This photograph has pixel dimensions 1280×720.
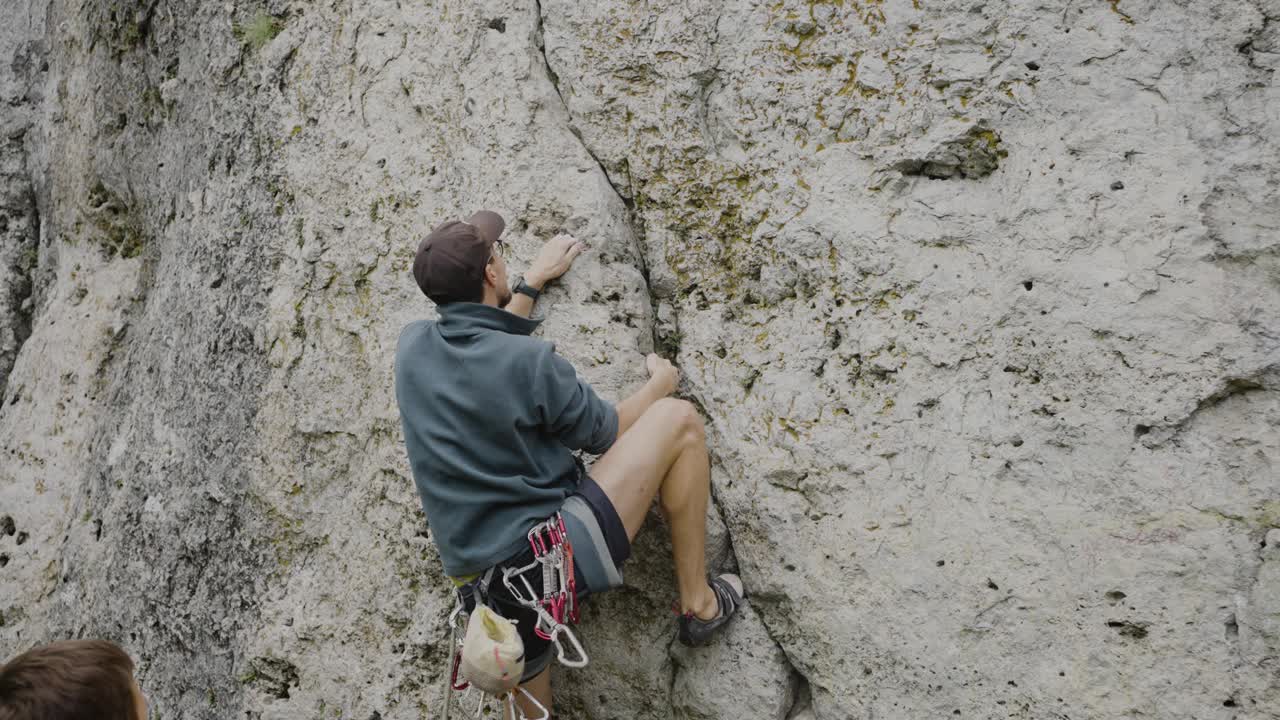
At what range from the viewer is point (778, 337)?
4516 mm

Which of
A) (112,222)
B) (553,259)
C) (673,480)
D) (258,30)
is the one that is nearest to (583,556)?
(673,480)

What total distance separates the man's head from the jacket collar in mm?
1673

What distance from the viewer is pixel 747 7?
4.66 m

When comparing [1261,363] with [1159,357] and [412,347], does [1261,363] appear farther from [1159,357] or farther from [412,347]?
[412,347]

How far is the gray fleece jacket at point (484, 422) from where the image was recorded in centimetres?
384

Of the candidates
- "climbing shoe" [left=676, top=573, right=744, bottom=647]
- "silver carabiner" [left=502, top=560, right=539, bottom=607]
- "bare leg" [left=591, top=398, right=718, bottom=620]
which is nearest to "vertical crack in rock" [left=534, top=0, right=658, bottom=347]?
"bare leg" [left=591, top=398, right=718, bottom=620]

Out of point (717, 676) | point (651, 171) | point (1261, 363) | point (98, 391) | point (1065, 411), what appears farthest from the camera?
point (98, 391)

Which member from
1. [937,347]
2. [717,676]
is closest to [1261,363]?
[937,347]

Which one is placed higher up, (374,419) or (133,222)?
(133,222)

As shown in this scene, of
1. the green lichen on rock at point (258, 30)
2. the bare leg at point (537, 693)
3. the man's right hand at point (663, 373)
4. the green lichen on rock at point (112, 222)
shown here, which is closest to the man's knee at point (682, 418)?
the man's right hand at point (663, 373)

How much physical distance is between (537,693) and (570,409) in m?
1.45

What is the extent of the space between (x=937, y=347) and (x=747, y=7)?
1931 millimetres

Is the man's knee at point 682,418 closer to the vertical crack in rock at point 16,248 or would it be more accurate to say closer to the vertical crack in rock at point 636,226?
the vertical crack in rock at point 636,226

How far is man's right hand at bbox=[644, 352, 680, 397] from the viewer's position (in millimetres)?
4442
